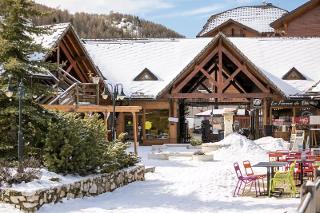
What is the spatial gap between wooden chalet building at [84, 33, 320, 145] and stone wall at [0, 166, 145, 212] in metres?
15.4

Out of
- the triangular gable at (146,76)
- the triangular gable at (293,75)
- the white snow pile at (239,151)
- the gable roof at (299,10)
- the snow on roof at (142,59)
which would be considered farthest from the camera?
the gable roof at (299,10)

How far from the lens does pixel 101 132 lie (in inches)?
633

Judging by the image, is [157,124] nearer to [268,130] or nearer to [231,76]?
[231,76]

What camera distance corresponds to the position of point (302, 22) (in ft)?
161

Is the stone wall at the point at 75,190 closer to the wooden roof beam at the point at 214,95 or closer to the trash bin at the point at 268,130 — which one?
the wooden roof beam at the point at 214,95

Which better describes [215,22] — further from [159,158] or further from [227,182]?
[227,182]

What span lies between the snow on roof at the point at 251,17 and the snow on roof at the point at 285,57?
2242 centimetres

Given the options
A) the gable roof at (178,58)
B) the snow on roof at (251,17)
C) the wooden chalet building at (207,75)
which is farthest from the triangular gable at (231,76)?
the snow on roof at (251,17)

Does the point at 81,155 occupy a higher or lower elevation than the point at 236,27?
lower

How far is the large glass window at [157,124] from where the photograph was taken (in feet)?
111

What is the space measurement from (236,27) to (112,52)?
26644mm

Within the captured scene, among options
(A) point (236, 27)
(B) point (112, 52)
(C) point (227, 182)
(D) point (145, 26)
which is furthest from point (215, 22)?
(C) point (227, 182)

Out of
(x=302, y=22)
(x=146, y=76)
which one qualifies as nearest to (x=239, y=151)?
(x=146, y=76)

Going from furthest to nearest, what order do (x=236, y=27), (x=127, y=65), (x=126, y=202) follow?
(x=236, y=27)
(x=127, y=65)
(x=126, y=202)
